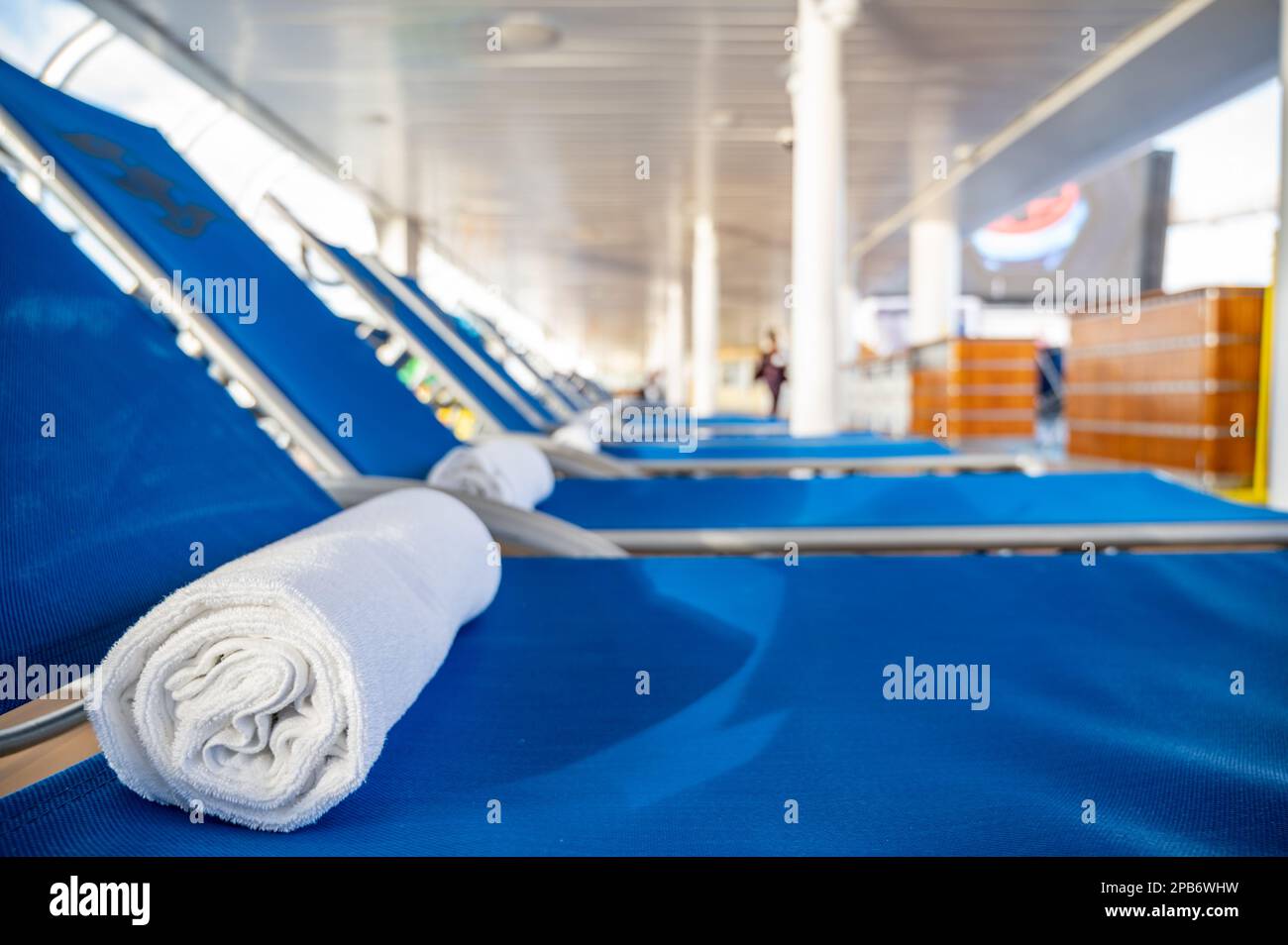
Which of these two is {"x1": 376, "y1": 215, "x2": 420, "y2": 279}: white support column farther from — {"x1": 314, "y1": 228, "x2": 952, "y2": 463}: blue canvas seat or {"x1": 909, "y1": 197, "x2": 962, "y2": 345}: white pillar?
{"x1": 314, "y1": 228, "x2": 952, "y2": 463}: blue canvas seat

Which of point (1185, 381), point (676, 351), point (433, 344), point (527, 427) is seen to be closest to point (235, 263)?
point (433, 344)

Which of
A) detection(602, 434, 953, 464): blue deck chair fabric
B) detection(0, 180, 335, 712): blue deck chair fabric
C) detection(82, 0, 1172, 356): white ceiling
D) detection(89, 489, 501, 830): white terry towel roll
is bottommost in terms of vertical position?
detection(602, 434, 953, 464): blue deck chair fabric

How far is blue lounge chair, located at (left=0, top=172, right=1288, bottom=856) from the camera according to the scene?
89 centimetres

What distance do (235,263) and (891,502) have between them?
1.94 metres

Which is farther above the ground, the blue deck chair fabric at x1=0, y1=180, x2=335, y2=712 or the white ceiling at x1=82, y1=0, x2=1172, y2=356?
the white ceiling at x1=82, y1=0, x2=1172, y2=356

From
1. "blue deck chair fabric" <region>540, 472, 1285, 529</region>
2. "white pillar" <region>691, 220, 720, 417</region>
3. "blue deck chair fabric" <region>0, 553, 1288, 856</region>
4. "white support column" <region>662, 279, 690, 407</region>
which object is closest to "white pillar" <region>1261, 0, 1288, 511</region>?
"blue deck chair fabric" <region>540, 472, 1285, 529</region>

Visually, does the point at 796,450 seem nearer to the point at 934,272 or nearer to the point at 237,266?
the point at 237,266

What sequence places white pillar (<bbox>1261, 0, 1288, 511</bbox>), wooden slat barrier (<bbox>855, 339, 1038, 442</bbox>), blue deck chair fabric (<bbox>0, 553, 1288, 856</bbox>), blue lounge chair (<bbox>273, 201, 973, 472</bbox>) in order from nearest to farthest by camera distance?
blue deck chair fabric (<bbox>0, 553, 1288, 856</bbox>)
blue lounge chair (<bbox>273, 201, 973, 472</bbox>)
white pillar (<bbox>1261, 0, 1288, 511</bbox>)
wooden slat barrier (<bbox>855, 339, 1038, 442</bbox>)

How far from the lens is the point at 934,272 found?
15.3 meters

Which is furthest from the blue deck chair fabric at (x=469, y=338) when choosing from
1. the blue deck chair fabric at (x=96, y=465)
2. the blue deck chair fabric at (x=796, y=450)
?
the blue deck chair fabric at (x=96, y=465)

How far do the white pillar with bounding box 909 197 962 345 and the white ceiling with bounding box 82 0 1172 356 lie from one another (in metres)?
0.63

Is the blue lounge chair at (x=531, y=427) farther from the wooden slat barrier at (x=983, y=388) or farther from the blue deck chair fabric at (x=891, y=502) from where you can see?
the wooden slat barrier at (x=983, y=388)
